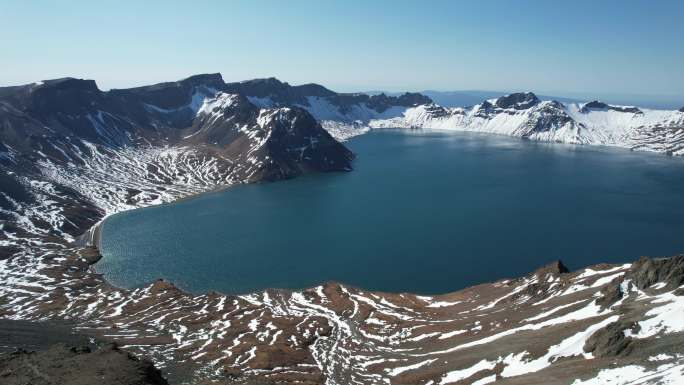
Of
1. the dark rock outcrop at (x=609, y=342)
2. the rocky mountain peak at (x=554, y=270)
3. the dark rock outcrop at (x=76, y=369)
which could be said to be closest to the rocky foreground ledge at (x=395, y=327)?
the dark rock outcrop at (x=609, y=342)

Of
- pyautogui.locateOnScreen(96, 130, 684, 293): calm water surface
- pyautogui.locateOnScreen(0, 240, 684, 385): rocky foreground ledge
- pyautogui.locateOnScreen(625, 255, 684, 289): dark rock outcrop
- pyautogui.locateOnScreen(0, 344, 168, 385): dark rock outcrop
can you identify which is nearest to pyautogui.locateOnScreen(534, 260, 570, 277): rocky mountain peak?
pyautogui.locateOnScreen(0, 240, 684, 385): rocky foreground ledge

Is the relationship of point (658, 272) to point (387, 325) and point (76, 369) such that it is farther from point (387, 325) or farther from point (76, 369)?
point (76, 369)

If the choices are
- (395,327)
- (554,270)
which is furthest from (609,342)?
(554,270)

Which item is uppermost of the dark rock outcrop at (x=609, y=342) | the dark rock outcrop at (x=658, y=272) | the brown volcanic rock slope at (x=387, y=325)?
the dark rock outcrop at (x=658, y=272)

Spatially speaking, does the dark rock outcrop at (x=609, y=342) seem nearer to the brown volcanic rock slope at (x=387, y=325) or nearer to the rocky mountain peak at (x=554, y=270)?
the brown volcanic rock slope at (x=387, y=325)

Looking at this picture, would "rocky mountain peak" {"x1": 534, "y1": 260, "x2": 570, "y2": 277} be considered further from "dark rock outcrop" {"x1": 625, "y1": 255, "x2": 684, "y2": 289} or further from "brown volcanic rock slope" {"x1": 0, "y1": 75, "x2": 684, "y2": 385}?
"dark rock outcrop" {"x1": 625, "y1": 255, "x2": 684, "y2": 289}

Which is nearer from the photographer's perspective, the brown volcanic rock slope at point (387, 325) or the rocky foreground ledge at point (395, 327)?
the rocky foreground ledge at point (395, 327)
